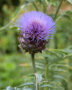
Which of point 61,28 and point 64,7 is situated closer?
point 64,7

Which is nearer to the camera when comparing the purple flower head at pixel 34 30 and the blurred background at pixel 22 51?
the purple flower head at pixel 34 30

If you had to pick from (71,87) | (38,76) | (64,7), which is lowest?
(71,87)

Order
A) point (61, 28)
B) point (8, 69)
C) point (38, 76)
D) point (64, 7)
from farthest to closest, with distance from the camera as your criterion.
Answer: point (8, 69) → point (61, 28) → point (64, 7) → point (38, 76)

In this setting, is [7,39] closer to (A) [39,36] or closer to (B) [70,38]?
(B) [70,38]

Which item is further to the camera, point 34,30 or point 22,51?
point 22,51

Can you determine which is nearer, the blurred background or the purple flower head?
the purple flower head

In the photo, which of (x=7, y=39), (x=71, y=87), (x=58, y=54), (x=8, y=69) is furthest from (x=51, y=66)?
(x=7, y=39)

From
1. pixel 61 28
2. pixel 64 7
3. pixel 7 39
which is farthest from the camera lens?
pixel 7 39

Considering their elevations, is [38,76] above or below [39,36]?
below
